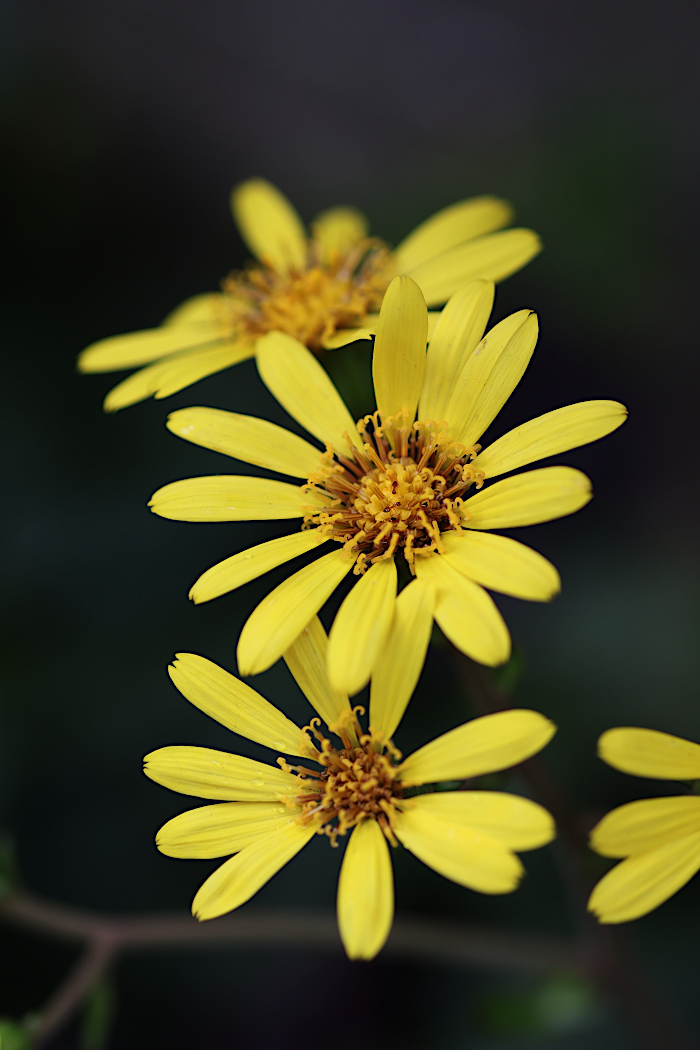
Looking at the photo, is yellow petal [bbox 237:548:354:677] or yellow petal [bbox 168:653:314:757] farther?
yellow petal [bbox 168:653:314:757]

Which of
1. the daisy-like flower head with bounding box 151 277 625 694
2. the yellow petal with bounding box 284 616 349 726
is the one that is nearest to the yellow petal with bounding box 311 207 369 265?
the daisy-like flower head with bounding box 151 277 625 694

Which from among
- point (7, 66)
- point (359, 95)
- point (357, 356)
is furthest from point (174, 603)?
point (359, 95)

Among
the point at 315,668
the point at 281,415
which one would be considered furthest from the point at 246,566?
the point at 281,415

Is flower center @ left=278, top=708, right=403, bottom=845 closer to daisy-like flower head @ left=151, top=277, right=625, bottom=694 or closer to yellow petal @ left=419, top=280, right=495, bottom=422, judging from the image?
daisy-like flower head @ left=151, top=277, right=625, bottom=694

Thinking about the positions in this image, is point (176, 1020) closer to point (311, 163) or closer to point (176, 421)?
point (176, 421)

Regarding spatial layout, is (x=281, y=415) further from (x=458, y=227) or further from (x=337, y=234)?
(x=458, y=227)

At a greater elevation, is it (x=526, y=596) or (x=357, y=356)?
(x=357, y=356)
